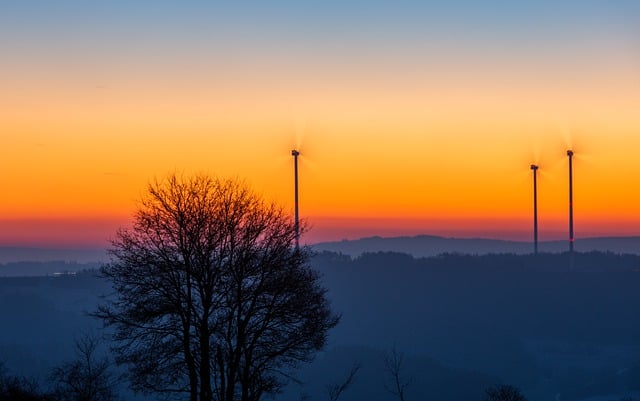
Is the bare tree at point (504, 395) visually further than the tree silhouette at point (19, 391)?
Yes

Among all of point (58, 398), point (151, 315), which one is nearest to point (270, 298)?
point (151, 315)

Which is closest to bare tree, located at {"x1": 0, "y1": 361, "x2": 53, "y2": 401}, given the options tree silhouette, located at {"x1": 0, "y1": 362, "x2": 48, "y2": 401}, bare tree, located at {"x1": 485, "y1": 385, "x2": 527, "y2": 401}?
tree silhouette, located at {"x1": 0, "y1": 362, "x2": 48, "y2": 401}

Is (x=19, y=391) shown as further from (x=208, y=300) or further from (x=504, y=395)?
(x=504, y=395)

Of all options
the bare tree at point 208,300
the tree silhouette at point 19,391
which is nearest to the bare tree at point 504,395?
the bare tree at point 208,300

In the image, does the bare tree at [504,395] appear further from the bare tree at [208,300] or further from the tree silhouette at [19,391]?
the tree silhouette at [19,391]

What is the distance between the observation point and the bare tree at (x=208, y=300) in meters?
39.1

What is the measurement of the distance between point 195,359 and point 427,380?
151 meters

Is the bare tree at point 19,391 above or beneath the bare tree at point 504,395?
above

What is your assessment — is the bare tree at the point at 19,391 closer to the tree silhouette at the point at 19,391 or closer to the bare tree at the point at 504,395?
the tree silhouette at the point at 19,391

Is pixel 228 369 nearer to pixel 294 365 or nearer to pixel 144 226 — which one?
pixel 294 365

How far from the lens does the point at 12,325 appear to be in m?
190

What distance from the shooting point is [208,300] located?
128 ft

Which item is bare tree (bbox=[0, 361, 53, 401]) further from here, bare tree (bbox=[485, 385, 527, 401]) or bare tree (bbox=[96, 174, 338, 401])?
bare tree (bbox=[485, 385, 527, 401])

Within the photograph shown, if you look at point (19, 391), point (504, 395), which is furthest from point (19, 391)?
point (504, 395)
